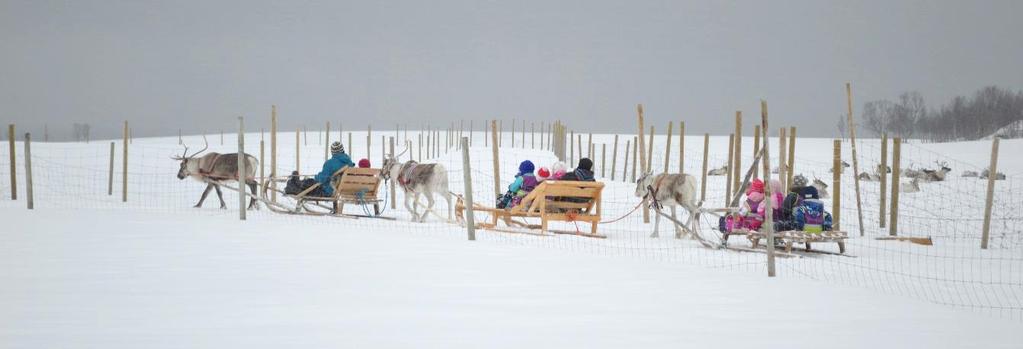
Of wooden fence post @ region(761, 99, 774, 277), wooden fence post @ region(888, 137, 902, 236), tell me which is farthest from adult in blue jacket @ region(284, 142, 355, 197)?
wooden fence post @ region(888, 137, 902, 236)

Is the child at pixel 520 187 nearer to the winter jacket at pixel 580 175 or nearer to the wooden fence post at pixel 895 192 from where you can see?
the winter jacket at pixel 580 175

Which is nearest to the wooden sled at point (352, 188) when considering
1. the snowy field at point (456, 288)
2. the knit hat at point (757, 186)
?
the snowy field at point (456, 288)

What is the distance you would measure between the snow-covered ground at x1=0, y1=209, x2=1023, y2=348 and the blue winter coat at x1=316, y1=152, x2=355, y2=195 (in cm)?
560

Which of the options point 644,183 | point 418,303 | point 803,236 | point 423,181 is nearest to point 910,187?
point 644,183

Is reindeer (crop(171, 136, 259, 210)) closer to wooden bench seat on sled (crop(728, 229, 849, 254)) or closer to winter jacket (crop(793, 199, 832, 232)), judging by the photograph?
wooden bench seat on sled (crop(728, 229, 849, 254))

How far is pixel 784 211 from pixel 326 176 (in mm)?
7599

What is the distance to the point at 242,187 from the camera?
14.1 metres

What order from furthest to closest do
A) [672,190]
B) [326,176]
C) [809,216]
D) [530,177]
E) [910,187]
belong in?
[910,187] < [326,176] < [530,177] < [672,190] < [809,216]

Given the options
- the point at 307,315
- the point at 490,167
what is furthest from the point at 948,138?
the point at 307,315

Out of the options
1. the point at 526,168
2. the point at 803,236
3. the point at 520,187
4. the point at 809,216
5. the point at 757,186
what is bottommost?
the point at 803,236

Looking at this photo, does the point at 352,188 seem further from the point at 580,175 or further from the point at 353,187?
the point at 580,175

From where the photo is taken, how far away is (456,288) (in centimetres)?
707

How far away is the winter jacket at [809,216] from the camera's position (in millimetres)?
10883

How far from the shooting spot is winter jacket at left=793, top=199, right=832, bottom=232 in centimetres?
1088
